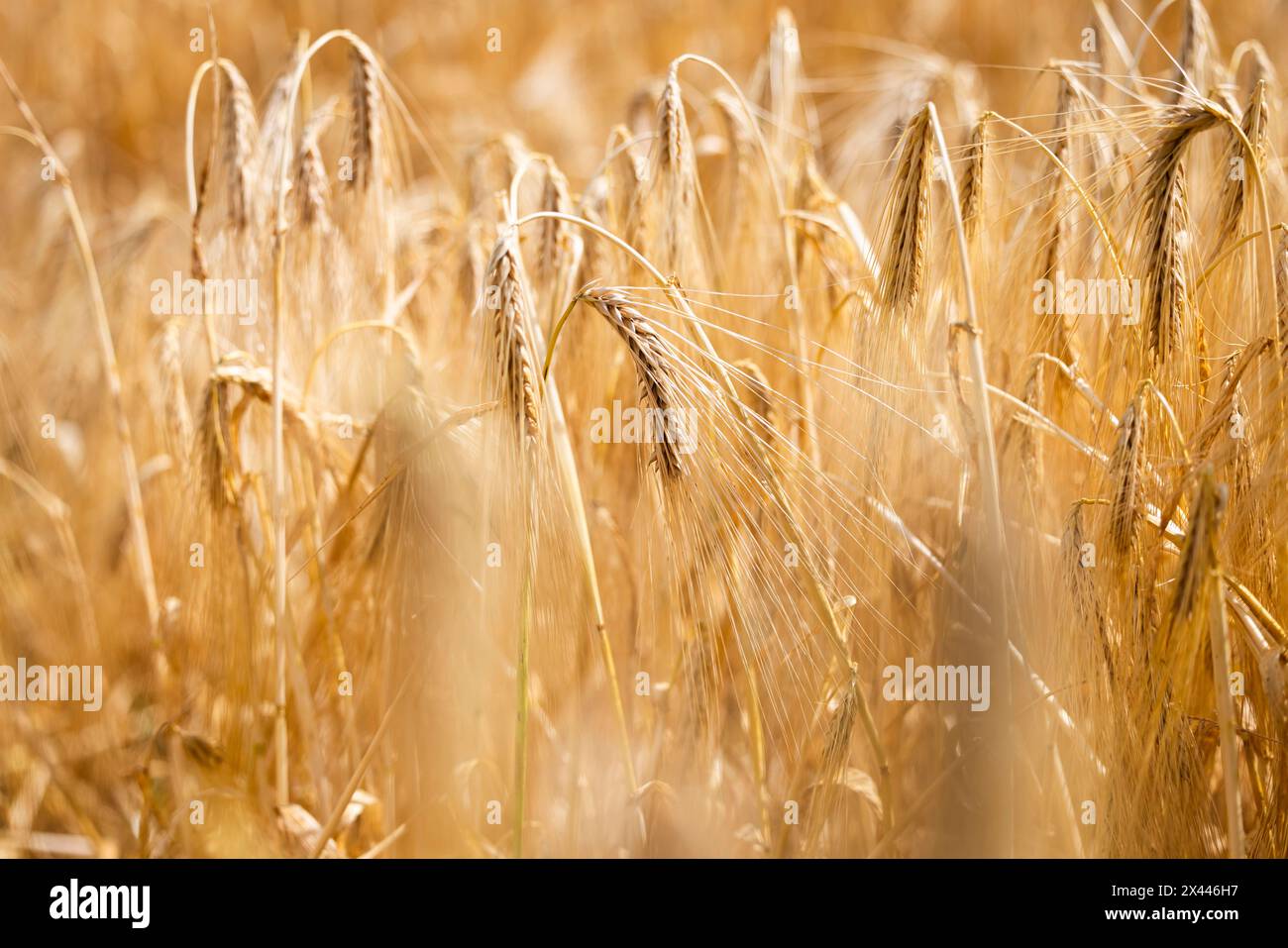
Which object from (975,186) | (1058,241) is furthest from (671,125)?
(1058,241)

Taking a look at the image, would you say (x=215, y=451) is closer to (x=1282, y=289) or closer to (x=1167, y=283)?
(x=1167, y=283)

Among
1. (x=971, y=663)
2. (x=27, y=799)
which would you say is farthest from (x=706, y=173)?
(x=27, y=799)

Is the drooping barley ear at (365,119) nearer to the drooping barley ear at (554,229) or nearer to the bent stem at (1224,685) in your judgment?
the drooping barley ear at (554,229)

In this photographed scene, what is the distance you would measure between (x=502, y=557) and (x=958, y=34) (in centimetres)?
240

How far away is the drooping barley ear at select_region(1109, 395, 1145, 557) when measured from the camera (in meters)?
0.62

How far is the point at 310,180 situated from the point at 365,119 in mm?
92

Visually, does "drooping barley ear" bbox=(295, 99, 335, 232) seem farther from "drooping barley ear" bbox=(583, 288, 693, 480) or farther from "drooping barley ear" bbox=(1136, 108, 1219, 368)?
"drooping barley ear" bbox=(1136, 108, 1219, 368)

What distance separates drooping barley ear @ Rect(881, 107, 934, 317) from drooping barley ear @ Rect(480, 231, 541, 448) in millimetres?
294

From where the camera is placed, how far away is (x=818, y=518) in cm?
77

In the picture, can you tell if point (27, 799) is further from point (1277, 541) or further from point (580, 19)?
point (580, 19)

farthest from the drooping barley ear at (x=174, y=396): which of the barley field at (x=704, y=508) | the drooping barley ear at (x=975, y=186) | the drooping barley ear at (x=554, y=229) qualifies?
the drooping barley ear at (x=975, y=186)

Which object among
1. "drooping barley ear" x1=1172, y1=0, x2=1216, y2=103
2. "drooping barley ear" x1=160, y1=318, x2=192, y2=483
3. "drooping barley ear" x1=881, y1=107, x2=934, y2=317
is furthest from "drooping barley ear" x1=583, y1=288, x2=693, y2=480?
"drooping barley ear" x1=1172, y1=0, x2=1216, y2=103

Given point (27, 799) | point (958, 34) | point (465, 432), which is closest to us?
point (465, 432)

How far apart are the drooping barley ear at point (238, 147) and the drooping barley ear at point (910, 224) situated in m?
0.64
